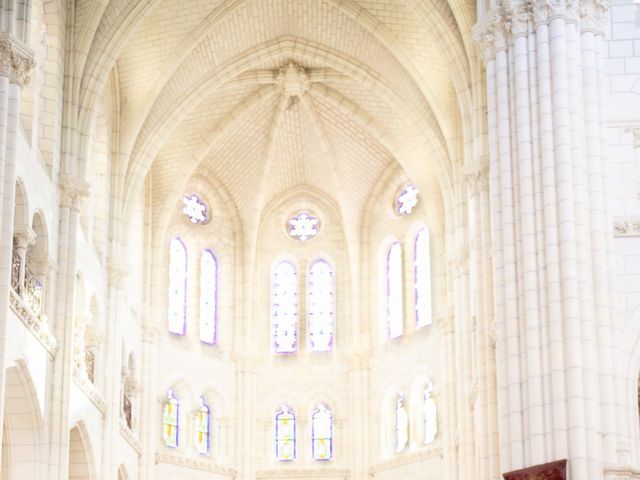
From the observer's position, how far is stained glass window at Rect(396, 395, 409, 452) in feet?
140

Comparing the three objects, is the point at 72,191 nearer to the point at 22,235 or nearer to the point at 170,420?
the point at 22,235

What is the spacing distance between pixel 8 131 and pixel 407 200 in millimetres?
18925

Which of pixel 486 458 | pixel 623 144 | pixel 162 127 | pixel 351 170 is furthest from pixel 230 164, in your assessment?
pixel 623 144

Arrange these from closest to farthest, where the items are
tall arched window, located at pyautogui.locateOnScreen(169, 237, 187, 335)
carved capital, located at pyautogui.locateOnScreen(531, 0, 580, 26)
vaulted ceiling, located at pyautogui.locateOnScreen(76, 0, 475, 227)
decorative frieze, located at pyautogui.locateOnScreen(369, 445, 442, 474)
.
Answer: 1. carved capital, located at pyautogui.locateOnScreen(531, 0, 580, 26)
2. vaulted ceiling, located at pyautogui.locateOnScreen(76, 0, 475, 227)
3. decorative frieze, located at pyautogui.locateOnScreen(369, 445, 442, 474)
4. tall arched window, located at pyautogui.locateOnScreen(169, 237, 187, 335)

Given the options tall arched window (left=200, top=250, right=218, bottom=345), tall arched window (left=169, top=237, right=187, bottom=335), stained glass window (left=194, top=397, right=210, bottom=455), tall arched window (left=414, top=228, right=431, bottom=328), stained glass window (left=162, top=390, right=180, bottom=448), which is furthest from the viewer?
tall arched window (left=200, top=250, right=218, bottom=345)

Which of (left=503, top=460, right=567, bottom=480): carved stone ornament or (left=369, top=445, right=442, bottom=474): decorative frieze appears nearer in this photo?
(left=503, top=460, right=567, bottom=480): carved stone ornament

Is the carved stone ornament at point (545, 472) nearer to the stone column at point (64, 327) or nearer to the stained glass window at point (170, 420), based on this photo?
the stone column at point (64, 327)

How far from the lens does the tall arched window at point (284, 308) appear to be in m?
45.9

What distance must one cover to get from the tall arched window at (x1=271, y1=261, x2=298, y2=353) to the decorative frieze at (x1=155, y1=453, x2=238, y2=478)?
4.18m

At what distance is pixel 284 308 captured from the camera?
1823 inches

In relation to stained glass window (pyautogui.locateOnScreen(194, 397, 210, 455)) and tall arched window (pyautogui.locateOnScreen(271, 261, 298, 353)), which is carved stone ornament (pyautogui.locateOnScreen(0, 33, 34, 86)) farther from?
tall arched window (pyautogui.locateOnScreen(271, 261, 298, 353))

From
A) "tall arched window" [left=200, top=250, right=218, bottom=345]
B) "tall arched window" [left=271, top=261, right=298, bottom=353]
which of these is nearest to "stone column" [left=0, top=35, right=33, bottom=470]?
"tall arched window" [left=200, top=250, right=218, bottom=345]

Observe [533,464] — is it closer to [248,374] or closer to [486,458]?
[486,458]

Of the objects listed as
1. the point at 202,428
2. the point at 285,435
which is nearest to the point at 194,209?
the point at 202,428
